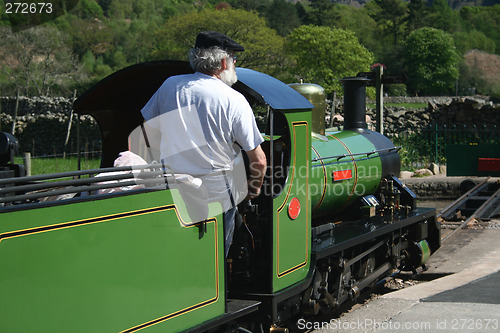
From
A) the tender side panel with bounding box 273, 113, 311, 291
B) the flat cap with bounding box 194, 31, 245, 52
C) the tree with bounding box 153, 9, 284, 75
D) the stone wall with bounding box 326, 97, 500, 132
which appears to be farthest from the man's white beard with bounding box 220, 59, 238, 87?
the tree with bounding box 153, 9, 284, 75

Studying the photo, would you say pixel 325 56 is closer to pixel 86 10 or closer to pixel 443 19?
pixel 86 10

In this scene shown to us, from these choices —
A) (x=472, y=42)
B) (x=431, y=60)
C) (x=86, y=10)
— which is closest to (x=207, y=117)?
(x=431, y=60)

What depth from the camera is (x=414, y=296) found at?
5797mm

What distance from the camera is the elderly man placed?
3883mm

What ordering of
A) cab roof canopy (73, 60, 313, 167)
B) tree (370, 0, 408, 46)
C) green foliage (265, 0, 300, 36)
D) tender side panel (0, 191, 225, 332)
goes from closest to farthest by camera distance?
tender side panel (0, 191, 225, 332) < cab roof canopy (73, 60, 313, 167) < green foliage (265, 0, 300, 36) < tree (370, 0, 408, 46)

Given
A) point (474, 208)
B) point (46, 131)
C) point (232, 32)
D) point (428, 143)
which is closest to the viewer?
point (474, 208)

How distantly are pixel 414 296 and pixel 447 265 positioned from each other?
2.33 meters

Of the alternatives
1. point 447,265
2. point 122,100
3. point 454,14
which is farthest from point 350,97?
point 454,14

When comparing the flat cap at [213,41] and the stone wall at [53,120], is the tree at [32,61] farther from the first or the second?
the flat cap at [213,41]

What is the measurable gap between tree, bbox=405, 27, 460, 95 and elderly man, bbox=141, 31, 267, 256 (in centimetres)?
9866

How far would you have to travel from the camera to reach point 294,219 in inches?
191

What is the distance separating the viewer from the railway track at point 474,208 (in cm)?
1100

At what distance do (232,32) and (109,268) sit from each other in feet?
147

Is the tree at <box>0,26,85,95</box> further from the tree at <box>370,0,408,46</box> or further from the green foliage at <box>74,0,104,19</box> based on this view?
the tree at <box>370,0,408,46</box>
